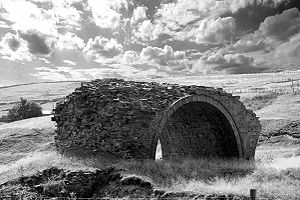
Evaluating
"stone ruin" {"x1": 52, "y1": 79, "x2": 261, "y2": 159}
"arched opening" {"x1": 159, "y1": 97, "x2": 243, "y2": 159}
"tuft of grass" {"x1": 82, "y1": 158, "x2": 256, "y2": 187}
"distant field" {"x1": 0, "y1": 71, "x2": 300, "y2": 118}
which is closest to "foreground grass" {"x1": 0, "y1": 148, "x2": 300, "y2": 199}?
"tuft of grass" {"x1": 82, "y1": 158, "x2": 256, "y2": 187}

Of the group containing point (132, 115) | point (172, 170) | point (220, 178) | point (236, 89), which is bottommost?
point (220, 178)

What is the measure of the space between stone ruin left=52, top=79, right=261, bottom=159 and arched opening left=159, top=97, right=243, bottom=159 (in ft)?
0.25

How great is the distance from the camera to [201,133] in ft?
83.6

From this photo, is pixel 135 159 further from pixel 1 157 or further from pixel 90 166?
pixel 1 157

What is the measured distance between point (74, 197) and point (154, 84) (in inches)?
306

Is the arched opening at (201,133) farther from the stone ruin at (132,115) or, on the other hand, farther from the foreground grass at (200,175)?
the foreground grass at (200,175)

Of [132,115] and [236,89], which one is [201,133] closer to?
[132,115]

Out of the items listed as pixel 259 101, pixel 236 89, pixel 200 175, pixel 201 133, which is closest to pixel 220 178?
pixel 200 175

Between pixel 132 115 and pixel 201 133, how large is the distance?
8901mm

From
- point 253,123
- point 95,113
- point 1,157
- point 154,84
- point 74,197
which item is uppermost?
point 154,84

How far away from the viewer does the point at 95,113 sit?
60.8 feet

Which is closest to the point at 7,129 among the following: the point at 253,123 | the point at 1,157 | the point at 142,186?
the point at 1,157

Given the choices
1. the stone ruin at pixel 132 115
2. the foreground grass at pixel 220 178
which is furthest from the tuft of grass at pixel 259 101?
the foreground grass at pixel 220 178

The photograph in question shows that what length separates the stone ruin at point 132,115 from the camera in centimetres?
1791
